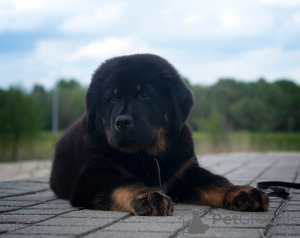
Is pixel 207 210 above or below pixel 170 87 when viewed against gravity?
below

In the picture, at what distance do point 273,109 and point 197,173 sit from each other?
38114mm

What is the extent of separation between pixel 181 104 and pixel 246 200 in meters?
1.16

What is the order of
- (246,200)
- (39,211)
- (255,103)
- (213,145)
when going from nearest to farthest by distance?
(246,200), (39,211), (213,145), (255,103)

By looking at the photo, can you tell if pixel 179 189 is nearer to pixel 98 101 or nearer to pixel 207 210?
pixel 207 210

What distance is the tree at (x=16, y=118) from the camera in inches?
594

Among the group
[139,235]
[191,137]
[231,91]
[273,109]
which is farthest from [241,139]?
[231,91]

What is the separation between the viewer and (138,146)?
3.59 metres

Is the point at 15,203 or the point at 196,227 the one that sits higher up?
the point at 196,227

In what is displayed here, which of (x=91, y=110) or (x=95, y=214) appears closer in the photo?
(x=95, y=214)

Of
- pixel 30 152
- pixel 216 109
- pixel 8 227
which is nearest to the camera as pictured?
pixel 8 227

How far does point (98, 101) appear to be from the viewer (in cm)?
388

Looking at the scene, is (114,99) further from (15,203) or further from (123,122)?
(15,203)

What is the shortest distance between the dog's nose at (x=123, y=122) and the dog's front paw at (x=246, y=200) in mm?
982

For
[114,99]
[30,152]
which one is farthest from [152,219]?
[30,152]
